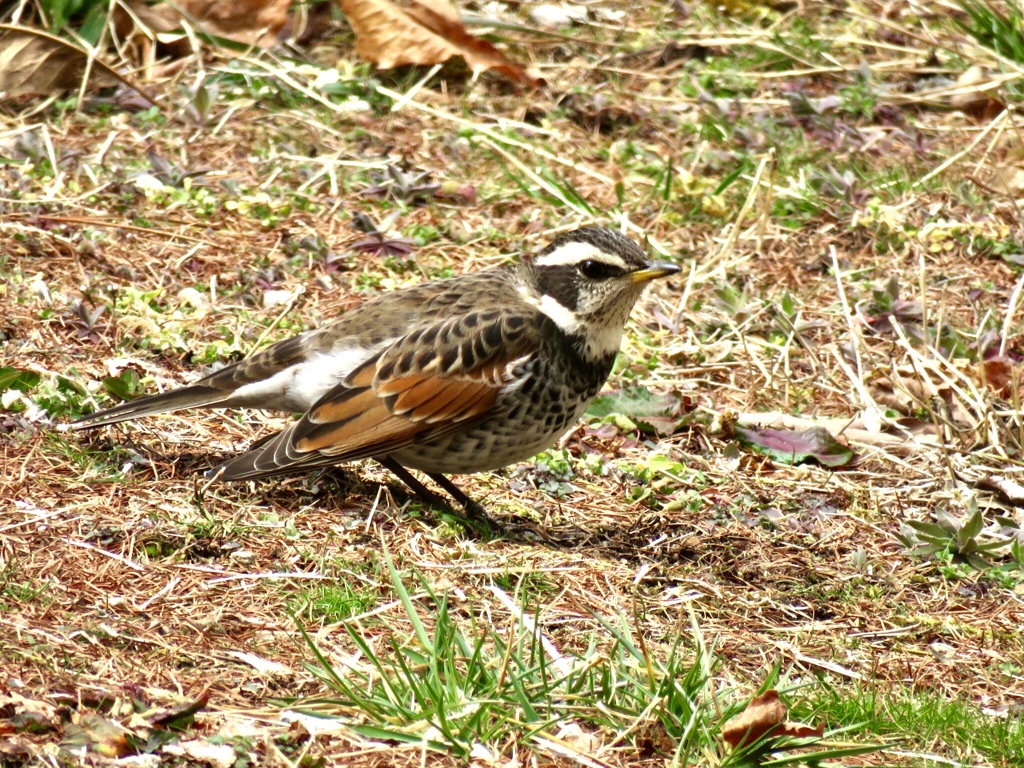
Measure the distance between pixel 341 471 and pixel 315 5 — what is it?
5.07m

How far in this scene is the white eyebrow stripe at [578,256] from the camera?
5656mm

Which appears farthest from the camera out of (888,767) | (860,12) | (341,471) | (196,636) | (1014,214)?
(860,12)

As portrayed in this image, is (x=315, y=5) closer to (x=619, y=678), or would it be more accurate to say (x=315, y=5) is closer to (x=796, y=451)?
(x=796, y=451)

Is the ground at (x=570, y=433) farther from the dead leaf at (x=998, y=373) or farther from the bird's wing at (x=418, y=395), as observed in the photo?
the bird's wing at (x=418, y=395)

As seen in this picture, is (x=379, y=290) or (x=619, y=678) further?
(x=379, y=290)

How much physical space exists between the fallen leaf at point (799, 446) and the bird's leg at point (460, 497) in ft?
4.76

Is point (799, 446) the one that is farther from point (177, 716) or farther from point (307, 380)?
point (177, 716)

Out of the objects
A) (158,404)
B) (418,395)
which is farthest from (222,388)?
(418,395)

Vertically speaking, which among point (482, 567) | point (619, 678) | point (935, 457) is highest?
point (619, 678)

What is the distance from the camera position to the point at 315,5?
32.8 feet

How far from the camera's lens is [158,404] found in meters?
5.49

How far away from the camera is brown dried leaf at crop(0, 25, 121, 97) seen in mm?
8555

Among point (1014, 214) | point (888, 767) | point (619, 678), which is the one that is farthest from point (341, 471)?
point (1014, 214)

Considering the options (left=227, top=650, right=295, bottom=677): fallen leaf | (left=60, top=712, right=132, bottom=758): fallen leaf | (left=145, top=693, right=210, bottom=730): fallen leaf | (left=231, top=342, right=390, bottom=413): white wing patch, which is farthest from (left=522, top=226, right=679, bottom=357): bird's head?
(left=60, top=712, right=132, bottom=758): fallen leaf
